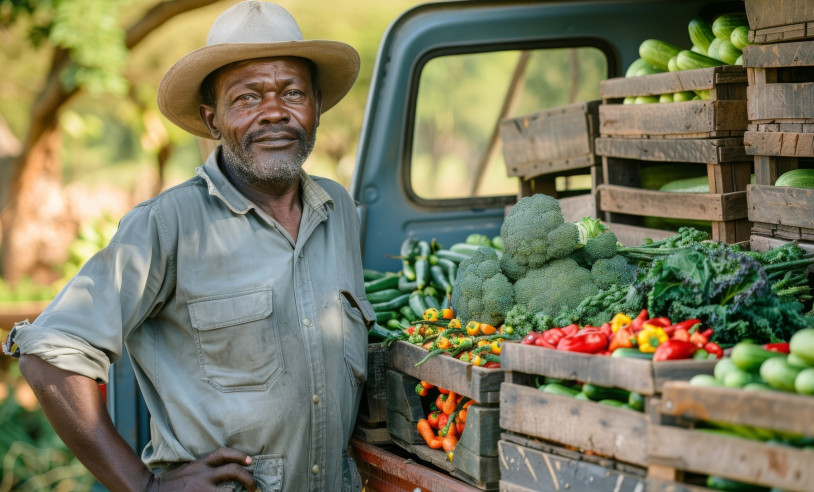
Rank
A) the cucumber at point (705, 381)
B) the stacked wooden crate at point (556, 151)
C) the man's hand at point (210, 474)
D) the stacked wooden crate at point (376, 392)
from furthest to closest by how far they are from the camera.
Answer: the stacked wooden crate at point (556, 151) < the stacked wooden crate at point (376, 392) < the man's hand at point (210, 474) < the cucumber at point (705, 381)

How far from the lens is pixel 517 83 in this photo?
6.84 m

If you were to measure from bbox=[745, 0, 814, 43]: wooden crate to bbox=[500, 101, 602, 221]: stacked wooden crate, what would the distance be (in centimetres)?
114

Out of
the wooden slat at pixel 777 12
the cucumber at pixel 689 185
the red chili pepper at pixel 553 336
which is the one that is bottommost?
the red chili pepper at pixel 553 336

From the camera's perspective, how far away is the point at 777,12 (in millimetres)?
3402

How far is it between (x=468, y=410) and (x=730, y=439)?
1058 millimetres

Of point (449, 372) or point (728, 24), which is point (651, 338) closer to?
point (449, 372)

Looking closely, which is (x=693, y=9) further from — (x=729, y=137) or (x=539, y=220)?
(x=539, y=220)

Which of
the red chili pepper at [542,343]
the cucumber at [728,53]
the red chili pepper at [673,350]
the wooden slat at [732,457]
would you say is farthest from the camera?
the cucumber at [728,53]

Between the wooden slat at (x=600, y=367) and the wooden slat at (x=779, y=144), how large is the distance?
134 centimetres

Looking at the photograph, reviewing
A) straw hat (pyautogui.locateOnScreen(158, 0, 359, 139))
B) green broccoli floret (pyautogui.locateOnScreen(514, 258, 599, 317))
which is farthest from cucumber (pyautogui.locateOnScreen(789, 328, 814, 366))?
straw hat (pyautogui.locateOnScreen(158, 0, 359, 139))

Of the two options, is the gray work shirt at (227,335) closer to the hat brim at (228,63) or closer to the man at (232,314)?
the man at (232,314)

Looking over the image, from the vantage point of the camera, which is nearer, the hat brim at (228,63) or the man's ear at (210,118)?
the hat brim at (228,63)

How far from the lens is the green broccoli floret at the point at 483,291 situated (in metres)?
3.54

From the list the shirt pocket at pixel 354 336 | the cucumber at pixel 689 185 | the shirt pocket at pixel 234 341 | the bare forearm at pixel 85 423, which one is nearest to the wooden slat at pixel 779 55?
the cucumber at pixel 689 185
